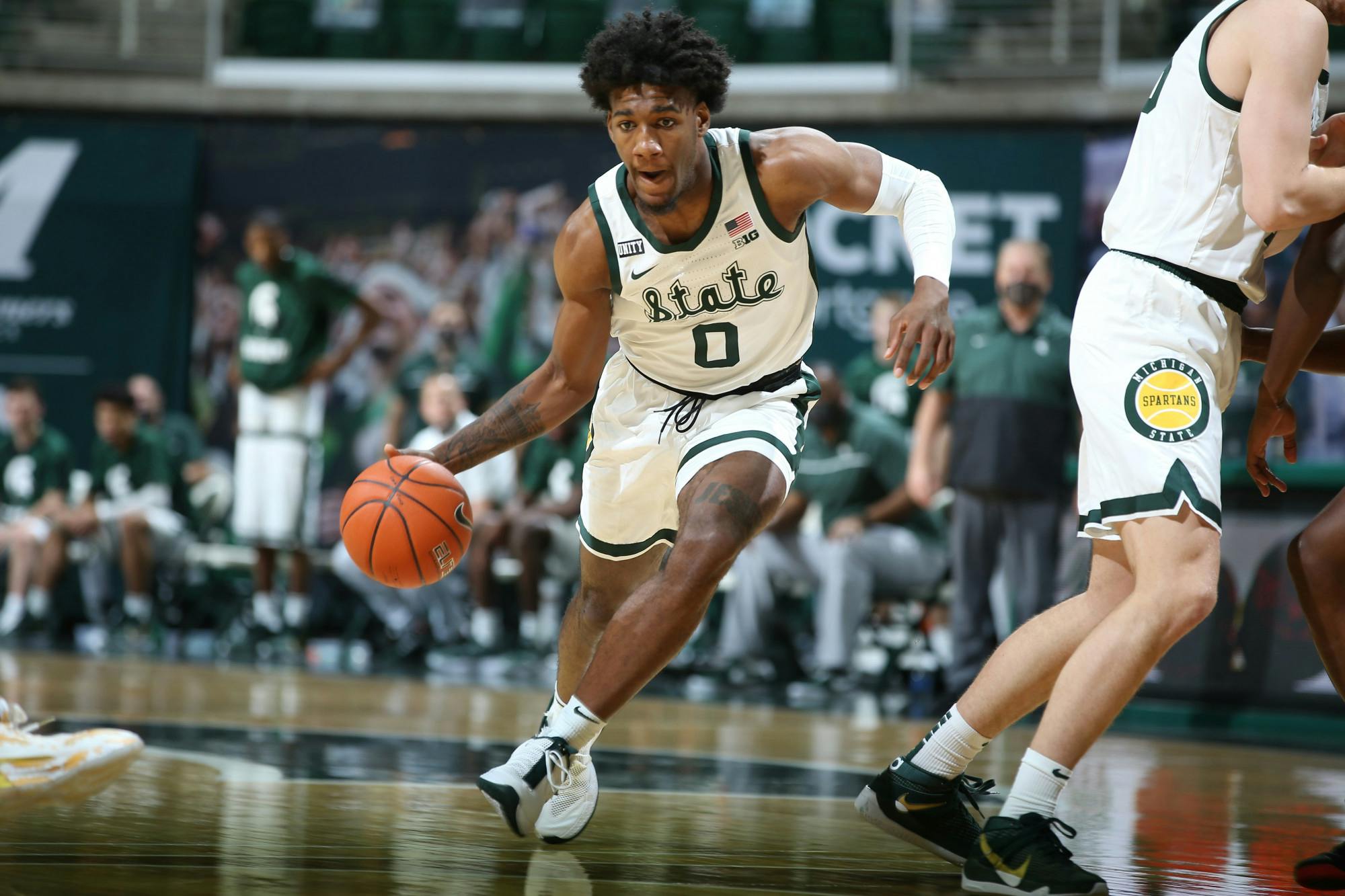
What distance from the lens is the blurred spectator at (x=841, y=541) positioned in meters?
8.13

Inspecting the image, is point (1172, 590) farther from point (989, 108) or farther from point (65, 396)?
A: point (65, 396)

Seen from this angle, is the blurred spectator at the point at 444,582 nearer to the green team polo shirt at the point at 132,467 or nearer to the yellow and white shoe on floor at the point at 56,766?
the green team polo shirt at the point at 132,467

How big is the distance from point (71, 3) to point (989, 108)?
8.72 m

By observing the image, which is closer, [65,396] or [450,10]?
[65,396]

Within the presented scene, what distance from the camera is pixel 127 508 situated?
10172 millimetres

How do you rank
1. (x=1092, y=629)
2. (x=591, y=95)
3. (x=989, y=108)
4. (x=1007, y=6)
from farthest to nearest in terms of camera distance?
(x=1007, y=6) < (x=989, y=108) < (x=591, y=95) < (x=1092, y=629)

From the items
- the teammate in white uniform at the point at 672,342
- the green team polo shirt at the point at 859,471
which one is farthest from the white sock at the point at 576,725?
the green team polo shirt at the point at 859,471

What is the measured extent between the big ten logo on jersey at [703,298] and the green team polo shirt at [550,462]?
5.90 metres

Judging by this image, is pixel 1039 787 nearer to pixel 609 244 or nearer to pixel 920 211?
pixel 920 211

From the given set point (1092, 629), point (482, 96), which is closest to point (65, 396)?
point (482, 96)

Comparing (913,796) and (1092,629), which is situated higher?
(1092,629)

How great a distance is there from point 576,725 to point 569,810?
23 centimetres

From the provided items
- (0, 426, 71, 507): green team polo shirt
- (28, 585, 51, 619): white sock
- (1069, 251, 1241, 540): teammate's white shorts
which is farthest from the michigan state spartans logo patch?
(0, 426, 71, 507): green team polo shirt

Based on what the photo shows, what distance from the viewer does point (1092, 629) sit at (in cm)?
298
